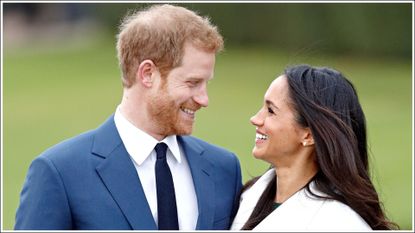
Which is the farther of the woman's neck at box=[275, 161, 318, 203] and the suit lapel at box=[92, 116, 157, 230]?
the woman's neck at box=[275, 161, 318, 203]

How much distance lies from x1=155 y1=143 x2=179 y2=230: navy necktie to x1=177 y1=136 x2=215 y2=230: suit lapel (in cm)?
11

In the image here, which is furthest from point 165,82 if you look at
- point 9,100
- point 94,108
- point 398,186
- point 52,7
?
point 52,7

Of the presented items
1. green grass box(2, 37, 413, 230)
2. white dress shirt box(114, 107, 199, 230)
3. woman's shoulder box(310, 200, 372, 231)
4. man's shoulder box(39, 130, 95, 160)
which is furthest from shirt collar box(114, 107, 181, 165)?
green grass box(2, 37, 413, 230)

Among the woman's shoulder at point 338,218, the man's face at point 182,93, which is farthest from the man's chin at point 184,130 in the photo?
the woman's shoulder at point 338,218

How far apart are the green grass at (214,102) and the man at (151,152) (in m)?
7.66

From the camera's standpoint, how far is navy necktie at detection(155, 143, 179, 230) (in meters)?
4.22

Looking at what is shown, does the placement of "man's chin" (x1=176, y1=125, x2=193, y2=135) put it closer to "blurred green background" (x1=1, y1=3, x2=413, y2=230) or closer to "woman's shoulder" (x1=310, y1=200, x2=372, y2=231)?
"woman's shoulder" (x1=310, y1=200, x2=372, y2=231)

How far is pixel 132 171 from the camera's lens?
166 inches

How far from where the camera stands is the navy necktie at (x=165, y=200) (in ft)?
13.8

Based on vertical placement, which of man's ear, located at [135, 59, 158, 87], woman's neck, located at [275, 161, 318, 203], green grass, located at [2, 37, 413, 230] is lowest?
green grass, located at [2, 37, 413, 230]

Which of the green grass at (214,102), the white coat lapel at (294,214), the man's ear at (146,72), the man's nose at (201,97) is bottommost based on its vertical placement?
the green grass at (214,102)

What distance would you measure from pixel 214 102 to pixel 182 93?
19406 mm

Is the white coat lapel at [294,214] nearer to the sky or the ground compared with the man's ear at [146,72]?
nearer to the ground

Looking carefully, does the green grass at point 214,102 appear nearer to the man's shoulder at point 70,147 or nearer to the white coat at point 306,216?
the white coat at point 306,216
